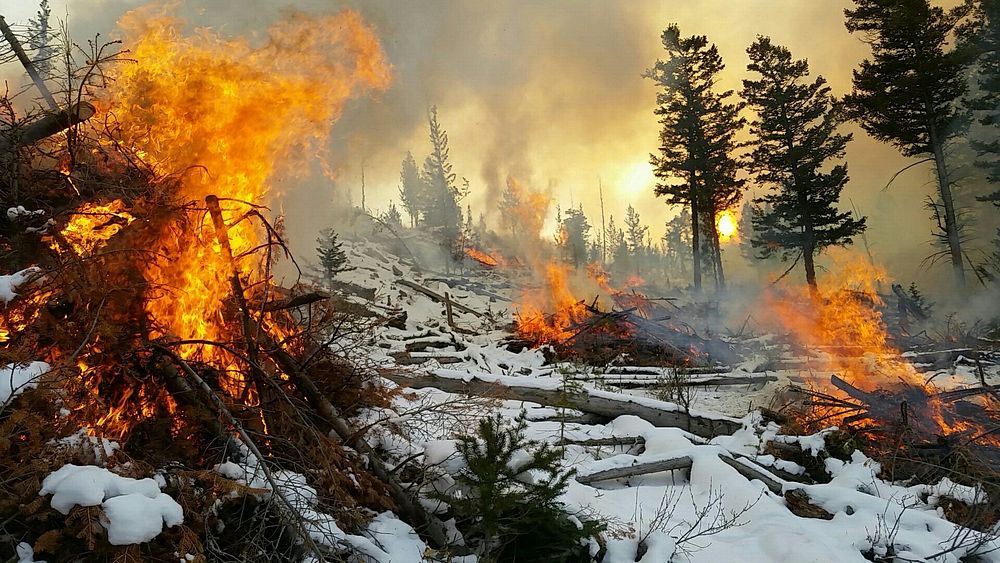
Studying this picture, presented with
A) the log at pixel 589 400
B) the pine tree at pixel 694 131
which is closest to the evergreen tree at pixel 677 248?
the pine tree at pixel 694 131

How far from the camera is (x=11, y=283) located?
3.66m

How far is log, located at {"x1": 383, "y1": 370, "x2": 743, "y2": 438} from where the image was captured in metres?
8.78

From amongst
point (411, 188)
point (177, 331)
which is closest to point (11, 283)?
point (177, 331)

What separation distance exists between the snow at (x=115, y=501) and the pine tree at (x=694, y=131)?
92.7 ft

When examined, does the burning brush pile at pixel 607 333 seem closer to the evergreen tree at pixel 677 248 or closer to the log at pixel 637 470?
the log at pixel 637 470

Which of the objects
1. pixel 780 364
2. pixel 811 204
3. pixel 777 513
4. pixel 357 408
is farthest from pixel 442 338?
pixel 811 204

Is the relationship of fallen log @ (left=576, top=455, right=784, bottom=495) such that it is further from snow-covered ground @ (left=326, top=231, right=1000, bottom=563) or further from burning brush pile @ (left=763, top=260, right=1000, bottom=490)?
burning brush pile @ (left=763, top=260, right=1000, bottom=490)

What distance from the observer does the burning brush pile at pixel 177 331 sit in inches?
114

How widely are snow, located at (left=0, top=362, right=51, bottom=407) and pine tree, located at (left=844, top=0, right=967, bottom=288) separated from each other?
25.5 m

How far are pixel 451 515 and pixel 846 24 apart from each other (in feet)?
86.2

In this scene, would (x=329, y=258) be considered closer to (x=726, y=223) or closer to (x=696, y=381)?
(x=726, y=223)

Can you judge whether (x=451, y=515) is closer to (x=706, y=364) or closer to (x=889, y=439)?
(x=889, y=439)

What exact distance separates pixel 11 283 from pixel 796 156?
1131 inches

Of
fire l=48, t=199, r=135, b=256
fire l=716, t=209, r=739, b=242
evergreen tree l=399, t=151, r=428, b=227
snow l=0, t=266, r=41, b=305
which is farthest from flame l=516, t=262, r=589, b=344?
evergreen tree l=399, t=151, r=428, b=227
